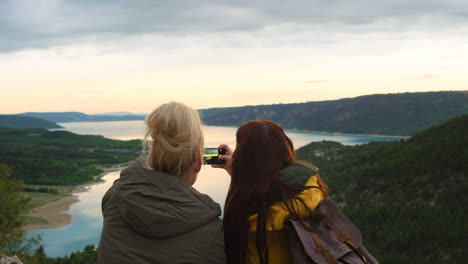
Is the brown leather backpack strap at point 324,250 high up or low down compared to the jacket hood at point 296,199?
down

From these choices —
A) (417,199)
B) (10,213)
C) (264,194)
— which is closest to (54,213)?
(10,213)

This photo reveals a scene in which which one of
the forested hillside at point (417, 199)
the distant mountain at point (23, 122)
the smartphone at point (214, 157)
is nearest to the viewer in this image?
the smartphone at point (214, 157)

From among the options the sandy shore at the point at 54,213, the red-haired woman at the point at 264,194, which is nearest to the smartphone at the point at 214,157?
the red-haired woman at the point at 264,194

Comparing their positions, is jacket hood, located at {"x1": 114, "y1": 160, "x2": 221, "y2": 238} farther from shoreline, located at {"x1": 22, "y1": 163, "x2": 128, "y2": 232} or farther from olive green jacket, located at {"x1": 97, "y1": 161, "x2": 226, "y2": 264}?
shoreline, located at {"x1": 22, "y1": 163, "x2": 128, "y2": 232}

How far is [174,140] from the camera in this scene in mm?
1772

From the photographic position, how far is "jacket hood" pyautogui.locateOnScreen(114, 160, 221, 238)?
5.29ft

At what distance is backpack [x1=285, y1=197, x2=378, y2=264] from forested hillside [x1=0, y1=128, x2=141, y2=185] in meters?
46.7

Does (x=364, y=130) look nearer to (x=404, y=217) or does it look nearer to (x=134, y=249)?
(x=404, y=217)

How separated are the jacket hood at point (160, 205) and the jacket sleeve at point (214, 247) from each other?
0.06 metres

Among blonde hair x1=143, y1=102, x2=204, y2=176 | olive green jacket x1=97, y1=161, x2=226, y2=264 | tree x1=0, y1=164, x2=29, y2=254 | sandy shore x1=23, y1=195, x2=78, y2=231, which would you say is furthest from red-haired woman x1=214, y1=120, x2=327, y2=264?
sandy shore x1=23, y1=195, x2=78, y2=231

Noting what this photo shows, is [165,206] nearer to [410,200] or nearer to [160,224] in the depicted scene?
[160,224]

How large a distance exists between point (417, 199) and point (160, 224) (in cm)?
1541

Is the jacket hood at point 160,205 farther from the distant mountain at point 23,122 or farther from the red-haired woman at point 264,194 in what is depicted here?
the distant mountain at point 23,122

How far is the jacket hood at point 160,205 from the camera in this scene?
5.29 feet
